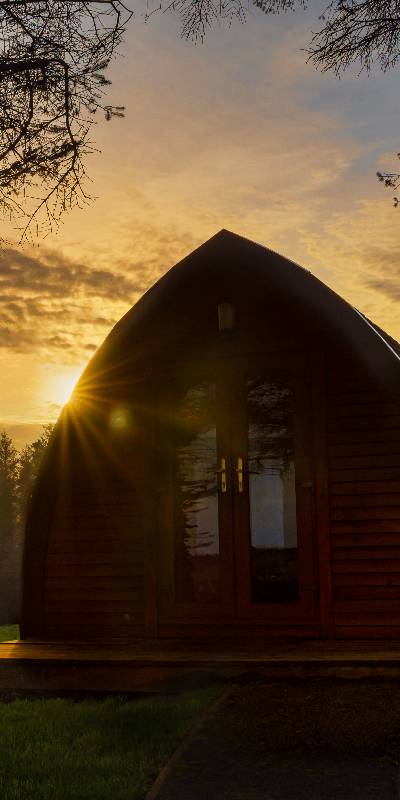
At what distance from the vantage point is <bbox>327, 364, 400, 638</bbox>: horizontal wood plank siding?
7238 mm

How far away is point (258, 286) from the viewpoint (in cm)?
791

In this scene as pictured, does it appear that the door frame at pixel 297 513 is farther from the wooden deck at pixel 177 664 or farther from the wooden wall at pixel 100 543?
the wooden wall at pixel 100 543

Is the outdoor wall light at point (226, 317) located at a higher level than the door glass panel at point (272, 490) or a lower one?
higher

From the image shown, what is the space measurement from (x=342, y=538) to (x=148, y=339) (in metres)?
2.54

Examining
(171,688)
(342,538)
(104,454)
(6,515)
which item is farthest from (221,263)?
(6,515)

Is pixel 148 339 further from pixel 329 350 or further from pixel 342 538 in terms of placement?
pixel 342 538

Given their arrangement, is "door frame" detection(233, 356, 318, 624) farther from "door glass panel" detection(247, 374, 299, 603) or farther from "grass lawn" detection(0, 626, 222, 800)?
"grass lawn" detection(0, 626, 222, 800)

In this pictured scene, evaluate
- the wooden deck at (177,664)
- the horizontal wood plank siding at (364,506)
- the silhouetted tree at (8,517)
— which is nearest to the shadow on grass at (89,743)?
the wooden deck at (177,664)

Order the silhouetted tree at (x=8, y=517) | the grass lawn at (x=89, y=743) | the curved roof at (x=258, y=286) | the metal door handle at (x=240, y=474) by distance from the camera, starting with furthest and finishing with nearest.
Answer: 1. the silhouetted tree at (x=8, y=517)
2. the metal door handle at (x=240, y=474)
3. the curved roof at (x=258, y=286)
4. the grass lawn at (x=89, y=743)

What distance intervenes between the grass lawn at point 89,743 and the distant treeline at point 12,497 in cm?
6955

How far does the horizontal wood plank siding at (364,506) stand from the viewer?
7.24 m

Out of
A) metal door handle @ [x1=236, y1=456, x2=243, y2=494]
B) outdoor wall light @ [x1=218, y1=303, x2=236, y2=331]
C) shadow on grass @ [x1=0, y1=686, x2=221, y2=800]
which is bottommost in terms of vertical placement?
shadow on grass @ [x1=0, y1=686, x2=221, y2=800]

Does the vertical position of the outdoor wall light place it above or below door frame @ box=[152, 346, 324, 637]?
above

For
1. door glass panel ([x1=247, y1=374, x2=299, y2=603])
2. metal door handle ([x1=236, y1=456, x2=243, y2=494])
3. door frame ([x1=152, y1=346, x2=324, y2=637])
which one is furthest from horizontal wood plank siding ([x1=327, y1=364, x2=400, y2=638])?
metal door handle ([x1=236, y1=456, x2=243, y2=494])
